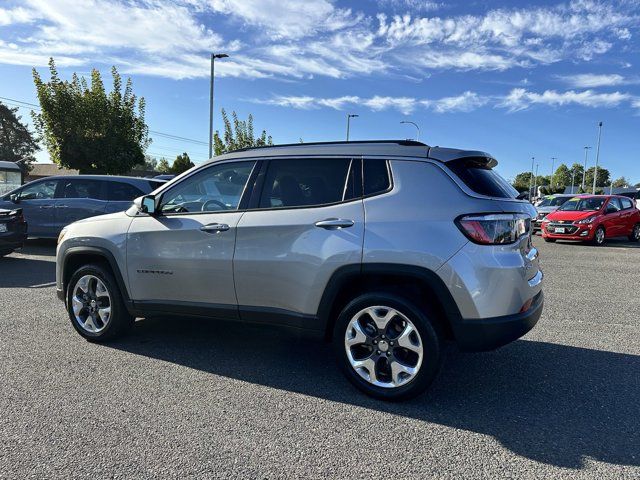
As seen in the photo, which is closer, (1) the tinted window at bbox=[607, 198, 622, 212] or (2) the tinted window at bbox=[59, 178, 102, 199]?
(2) the tinted window at bbox=[59, 178, 102, 199]

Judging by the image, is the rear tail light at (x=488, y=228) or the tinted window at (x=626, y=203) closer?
the rear tail light at (x=488, y=228)

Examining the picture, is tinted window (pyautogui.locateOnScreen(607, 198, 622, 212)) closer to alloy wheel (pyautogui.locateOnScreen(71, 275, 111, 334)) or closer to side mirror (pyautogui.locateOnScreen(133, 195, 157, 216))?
side mirror (pyautogui.locateOnScreen(133, 195, 157, 216))

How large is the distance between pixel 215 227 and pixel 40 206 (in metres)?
9.17

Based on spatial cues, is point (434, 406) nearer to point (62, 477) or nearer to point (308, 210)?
point (308, 210)

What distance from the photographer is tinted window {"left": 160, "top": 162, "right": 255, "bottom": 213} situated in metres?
4.12

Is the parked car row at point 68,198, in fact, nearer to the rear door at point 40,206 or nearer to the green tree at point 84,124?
the rear door at point 40,206

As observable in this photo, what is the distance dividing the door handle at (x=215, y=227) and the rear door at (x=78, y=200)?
8.02 m

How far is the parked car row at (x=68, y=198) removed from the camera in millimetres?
11000

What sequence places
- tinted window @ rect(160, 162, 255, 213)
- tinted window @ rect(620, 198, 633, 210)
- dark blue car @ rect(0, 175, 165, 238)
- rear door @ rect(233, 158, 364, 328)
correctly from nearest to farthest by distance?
rear door @ rect(233, 158, 364, 328)
tinted window @ rect(160, 162, 255, 213)
dark blue car @ rect(0, 175, 165, 238)
tinted window @ rect(620, 198, 633, 210)

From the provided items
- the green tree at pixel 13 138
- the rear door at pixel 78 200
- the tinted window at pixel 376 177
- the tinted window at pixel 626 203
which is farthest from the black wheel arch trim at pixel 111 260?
the green tree at pixel 13 138

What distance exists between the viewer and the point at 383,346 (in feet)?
11.5

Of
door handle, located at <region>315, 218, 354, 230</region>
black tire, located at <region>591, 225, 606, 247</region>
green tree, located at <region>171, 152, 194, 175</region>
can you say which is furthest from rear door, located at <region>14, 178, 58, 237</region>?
green tree, located at <region>171, 152, 194, 175</region>

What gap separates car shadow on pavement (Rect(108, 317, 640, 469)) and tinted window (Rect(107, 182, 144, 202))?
6.36 m

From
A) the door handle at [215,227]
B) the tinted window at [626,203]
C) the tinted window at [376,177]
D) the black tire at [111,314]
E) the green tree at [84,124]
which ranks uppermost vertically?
the green tree at [84,124]
